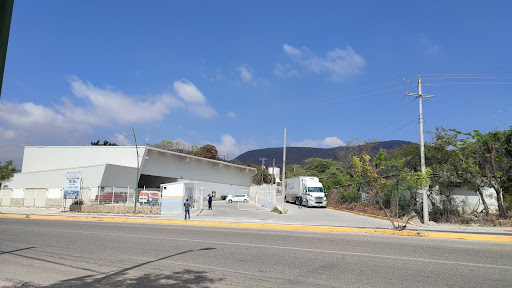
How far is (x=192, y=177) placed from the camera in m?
64.2

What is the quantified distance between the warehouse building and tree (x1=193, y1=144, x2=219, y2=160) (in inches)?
770

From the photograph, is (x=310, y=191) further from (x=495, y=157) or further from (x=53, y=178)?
(x=53, y=178)

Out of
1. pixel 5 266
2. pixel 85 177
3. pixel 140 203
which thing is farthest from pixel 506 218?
pixel 85 177

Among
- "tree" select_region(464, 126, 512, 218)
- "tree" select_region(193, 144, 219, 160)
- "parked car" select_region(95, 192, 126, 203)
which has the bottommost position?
"parked car" select_region(95, 192, 126, 203)

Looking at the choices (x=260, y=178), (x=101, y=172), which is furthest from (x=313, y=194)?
(x=260, y=178)

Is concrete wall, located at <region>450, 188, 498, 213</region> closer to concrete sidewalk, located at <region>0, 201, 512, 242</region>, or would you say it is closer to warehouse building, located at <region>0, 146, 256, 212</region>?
concrete sidewalk, located at <region>0, 201, 512, 242</region>

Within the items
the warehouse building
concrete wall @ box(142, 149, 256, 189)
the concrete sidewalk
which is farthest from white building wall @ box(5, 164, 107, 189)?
concrete wall @ box(142, 149, 256, 189)

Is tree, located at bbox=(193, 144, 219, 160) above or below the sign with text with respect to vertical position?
above

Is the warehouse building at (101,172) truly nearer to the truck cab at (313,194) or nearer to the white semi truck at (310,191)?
the white semi truck at (310,191)

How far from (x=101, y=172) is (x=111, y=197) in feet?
38.4

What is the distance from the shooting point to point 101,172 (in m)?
45.1

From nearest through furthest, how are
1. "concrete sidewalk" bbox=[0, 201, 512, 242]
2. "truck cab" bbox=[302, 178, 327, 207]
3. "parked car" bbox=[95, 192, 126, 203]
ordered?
"concrete sidewalk" bbox=[0, 201, 512, 242]
"parked car" bbox=[95, 192, 126, 203]
"truck cab" bbox=[302, 178, 327, 207]

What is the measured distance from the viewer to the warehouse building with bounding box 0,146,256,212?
134ft

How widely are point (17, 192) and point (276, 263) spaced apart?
150ft
